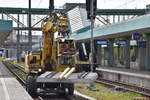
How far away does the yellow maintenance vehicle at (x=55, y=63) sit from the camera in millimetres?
12805

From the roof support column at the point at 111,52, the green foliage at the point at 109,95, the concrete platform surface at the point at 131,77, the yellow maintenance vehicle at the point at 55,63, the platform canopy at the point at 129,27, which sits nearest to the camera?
the yellow maintenance vehicle at the point at 55,63

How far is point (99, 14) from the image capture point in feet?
189

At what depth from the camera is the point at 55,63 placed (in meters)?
15.1

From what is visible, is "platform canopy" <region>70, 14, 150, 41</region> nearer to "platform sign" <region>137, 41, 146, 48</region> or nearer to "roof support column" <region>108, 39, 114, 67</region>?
"platform sign" <region>137, 41, 146, 48</region>

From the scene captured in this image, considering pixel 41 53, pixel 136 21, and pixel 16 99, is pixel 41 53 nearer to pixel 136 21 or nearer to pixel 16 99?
pixel 16 99

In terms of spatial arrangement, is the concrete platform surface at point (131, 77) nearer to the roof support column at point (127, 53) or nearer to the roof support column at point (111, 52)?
the roof support column at point (127, 53)

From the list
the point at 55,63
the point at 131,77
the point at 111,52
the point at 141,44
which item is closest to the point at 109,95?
the point at 55,63

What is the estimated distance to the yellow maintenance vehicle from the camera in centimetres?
1280

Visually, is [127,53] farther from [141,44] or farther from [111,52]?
[111,52]

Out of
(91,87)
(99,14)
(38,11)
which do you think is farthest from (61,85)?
(99,14)

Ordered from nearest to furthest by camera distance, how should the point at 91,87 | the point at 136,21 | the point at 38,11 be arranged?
the point at 91,87, the point at 136,21, the point at 38,11

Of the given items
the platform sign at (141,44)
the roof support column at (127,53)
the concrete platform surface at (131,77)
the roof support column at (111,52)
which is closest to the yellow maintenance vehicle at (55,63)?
the concrete platform surface at (131,77)

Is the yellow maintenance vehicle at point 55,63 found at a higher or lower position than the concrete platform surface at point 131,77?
higher

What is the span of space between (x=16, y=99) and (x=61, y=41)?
122 inches
